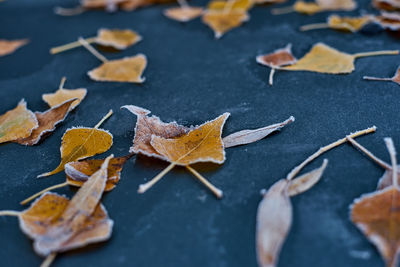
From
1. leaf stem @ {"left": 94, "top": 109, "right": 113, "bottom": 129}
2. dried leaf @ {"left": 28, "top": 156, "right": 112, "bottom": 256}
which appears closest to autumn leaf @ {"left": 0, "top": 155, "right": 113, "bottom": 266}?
dried leaf @ {"left": 28, "top": 156, "right": 112, "bottom": 256}

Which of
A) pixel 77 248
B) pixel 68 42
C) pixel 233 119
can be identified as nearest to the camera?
pixel 77 248

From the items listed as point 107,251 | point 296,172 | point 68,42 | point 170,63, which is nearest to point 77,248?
point 107,251

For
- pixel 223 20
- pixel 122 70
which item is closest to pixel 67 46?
pixel 122 70

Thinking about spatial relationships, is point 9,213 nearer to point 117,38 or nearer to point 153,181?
point 153,181

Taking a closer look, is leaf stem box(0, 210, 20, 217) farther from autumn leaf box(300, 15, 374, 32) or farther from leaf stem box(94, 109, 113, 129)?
autumn leaf box(300, 15, 374, 32)

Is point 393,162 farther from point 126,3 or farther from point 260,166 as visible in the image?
point 126,3

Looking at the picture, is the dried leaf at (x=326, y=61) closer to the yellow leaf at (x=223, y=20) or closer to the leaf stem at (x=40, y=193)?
the yellow leaf at (x=223, y=20)
